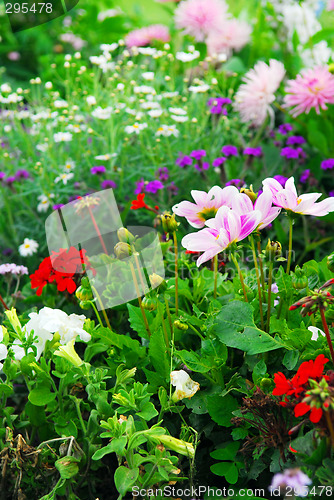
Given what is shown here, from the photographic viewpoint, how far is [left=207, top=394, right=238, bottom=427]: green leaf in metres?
0.86

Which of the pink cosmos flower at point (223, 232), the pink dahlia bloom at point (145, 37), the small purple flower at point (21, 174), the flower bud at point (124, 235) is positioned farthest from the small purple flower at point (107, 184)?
the pink dahlia bloom at point (145, 37)

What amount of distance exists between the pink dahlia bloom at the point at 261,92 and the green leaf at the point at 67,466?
4.77ft

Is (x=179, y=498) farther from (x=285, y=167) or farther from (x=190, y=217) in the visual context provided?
(x=285, y=167)

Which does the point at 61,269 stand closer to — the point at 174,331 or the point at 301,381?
the point at 174,331

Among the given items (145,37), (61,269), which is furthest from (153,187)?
(145,37)

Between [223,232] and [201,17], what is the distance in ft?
6.18

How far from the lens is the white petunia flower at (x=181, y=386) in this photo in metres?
0.84

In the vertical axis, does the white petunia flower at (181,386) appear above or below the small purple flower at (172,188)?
above

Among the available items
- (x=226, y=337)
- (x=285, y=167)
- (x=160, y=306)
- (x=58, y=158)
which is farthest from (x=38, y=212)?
(x=226, y=337)

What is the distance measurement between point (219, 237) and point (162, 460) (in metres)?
0.35

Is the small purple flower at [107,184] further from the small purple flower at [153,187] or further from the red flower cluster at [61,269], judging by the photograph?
the red flower cluster at [61,269]

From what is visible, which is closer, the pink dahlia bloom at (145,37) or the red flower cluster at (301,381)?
the red flower cluster at (301,381)

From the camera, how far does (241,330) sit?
90 centimetres

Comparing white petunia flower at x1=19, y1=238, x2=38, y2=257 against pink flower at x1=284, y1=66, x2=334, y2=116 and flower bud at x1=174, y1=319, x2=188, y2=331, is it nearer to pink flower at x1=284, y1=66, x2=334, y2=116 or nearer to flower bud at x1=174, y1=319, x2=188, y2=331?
flower bud at x1=174, y1=319, x2=188, y2=331
